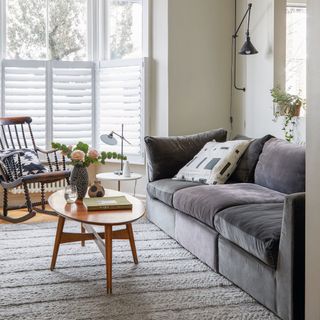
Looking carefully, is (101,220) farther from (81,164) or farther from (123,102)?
(123,102)

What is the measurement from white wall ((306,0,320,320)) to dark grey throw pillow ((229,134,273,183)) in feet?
6.40

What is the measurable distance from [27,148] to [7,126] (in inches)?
13.6

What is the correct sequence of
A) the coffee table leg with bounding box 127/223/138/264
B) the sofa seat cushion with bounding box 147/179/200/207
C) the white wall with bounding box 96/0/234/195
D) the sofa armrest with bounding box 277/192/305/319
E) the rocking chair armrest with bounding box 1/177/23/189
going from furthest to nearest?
1. the white wall with bounding box 96/0/234/195
2. the rocking chair armrest with bounding box 1/177/23/189
3. the sofa seat cushion with bounding box 147/179/200/207
4. the coffee table leg with bounding box 127/223/138/264
5. the sofa armrest with bounding box 277/192/305/319

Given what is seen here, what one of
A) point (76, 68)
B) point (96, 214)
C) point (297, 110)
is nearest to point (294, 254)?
point (96, 214)

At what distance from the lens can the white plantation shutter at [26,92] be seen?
5.36 metres

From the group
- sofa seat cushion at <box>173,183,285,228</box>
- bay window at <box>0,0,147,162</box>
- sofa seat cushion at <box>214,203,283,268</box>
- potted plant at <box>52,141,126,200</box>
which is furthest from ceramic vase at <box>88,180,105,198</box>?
bay window at <box>0,0,147,162</box>

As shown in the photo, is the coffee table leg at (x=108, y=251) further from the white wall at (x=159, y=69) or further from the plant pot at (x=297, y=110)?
the white wall at (x=159, y=69)

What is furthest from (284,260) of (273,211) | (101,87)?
(101,87)

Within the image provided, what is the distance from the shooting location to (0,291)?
283cm

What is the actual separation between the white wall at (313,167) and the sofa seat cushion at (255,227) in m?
0.32

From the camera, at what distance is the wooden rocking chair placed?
4.54 m

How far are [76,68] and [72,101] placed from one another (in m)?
0.37

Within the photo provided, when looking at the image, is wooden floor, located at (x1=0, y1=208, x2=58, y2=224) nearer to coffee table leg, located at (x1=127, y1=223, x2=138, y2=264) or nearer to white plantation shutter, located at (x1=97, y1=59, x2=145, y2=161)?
white plantation shutter, located at (x1=97, y1=59, x2=145, y2=161)

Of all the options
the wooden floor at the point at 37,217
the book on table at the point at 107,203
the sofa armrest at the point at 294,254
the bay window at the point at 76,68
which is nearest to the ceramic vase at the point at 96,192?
the book on table at the point at 107,203
